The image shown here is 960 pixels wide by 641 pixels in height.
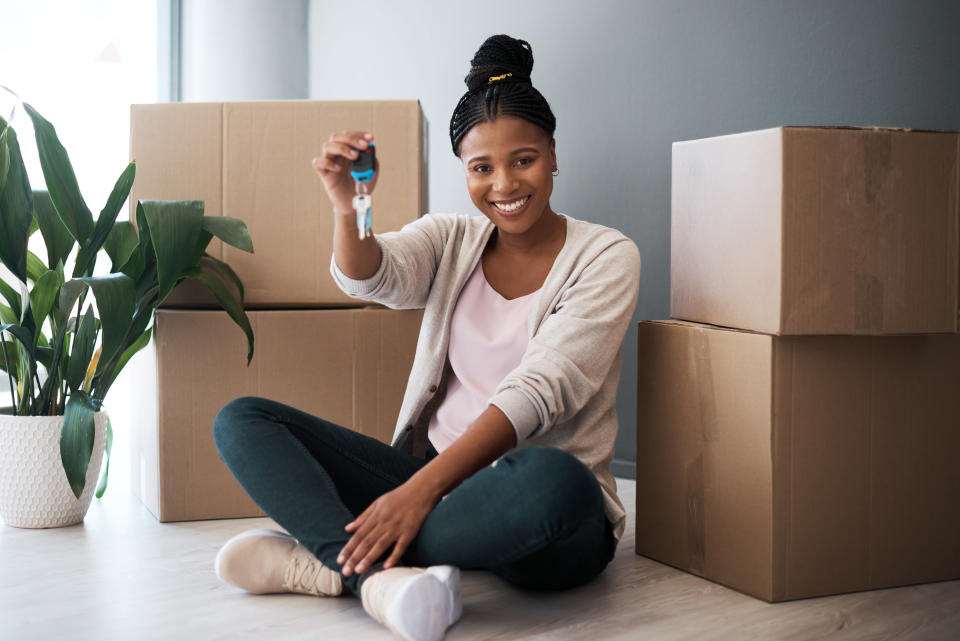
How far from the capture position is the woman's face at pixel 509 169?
1229 millimetres

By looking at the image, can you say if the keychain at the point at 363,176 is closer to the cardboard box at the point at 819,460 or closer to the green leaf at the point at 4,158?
the cardboard box at the point at 819,460

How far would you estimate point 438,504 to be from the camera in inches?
42.3

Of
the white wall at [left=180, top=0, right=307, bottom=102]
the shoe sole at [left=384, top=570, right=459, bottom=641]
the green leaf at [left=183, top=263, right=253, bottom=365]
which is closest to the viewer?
the shoe sole at [left=384, top=570, right=459, bottom=641]

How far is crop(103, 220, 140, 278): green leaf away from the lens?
60.1 inches

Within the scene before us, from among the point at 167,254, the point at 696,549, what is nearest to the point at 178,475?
the point at 167,254

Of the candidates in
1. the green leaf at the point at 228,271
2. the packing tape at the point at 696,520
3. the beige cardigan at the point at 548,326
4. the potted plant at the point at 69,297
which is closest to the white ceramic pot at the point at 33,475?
the potted plant at the point at 69,297

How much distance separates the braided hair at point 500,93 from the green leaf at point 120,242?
61 cm

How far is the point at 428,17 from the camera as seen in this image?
2.29 meters

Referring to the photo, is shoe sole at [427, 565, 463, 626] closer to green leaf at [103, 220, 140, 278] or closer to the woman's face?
the woman's face

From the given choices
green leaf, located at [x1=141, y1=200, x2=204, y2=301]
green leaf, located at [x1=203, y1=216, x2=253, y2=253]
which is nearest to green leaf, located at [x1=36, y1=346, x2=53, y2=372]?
green leaf, located at [x1=141, y1=200, x2=204, y2=301]

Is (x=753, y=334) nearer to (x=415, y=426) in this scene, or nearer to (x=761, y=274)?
(x=761, y=274)

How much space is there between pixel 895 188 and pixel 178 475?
123 cm

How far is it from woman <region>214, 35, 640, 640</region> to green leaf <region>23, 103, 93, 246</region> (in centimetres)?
50

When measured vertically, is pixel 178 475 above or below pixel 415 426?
below
